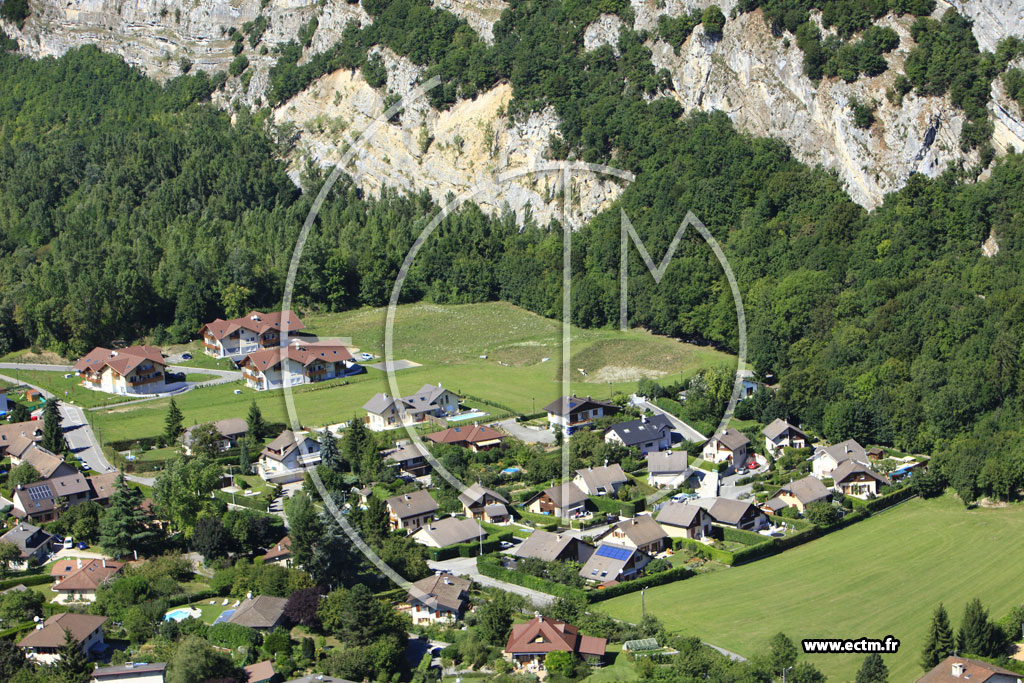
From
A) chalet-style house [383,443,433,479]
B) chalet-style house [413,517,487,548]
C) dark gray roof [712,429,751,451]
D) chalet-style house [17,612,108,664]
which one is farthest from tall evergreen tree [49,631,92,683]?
dark gray roof [712,429,751,451]

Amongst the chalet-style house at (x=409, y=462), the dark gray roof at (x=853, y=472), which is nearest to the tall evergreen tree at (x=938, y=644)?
the dark gray roof at (x=853, y=472)

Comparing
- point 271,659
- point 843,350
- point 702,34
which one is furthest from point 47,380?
point 702,34

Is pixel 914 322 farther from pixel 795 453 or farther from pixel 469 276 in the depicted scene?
pixel 469 276

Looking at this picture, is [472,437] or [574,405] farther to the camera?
[574,405]

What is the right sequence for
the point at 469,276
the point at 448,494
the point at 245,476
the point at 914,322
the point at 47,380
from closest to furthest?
the point at 448,494 < the point at 245,476 < the point at 914,322 < the point at 47,380 < the point at 469,276

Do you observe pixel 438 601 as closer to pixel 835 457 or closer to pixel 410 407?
pixel 835 457

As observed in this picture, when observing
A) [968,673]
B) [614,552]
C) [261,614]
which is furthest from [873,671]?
[261,614]

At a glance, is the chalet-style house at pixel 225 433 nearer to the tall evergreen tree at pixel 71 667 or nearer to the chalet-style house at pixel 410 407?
the chalet-style house at pixel 410 407
